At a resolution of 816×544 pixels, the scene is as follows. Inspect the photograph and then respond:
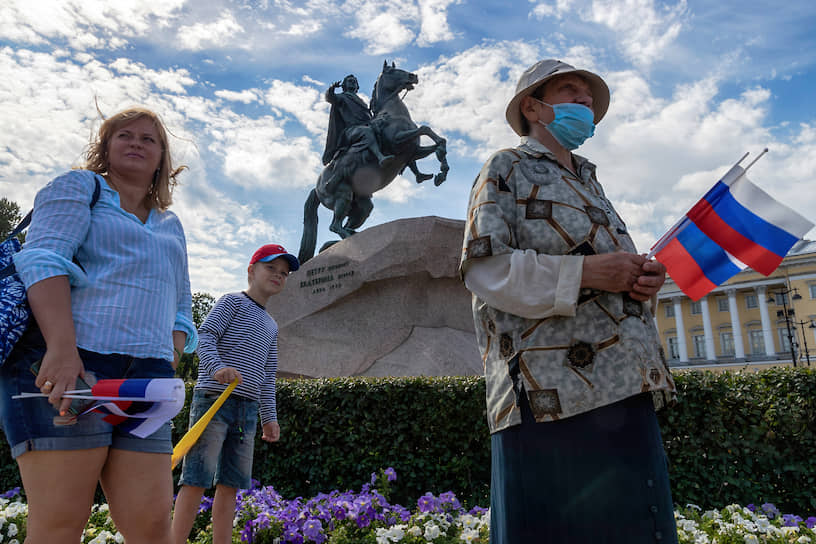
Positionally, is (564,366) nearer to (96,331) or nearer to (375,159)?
(96,331)

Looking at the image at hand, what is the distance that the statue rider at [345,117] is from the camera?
10070mm

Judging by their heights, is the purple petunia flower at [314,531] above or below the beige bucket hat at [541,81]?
below

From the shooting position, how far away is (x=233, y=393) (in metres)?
3.11

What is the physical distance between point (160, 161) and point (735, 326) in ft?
203

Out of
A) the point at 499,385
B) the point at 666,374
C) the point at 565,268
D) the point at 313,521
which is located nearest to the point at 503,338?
the point at 499,385

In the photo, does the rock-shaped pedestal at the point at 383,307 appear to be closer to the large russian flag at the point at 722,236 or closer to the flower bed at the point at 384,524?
the flower bed at the point at 384,524

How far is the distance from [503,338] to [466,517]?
228cm

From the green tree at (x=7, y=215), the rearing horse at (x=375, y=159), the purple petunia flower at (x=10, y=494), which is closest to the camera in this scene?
the purple petunia flower at (x=10, y=494)

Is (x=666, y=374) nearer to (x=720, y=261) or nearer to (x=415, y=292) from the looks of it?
(x=720, y=261)

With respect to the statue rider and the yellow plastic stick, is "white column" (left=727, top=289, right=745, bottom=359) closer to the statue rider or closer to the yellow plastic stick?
the statue rider

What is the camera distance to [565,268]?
1566 mm

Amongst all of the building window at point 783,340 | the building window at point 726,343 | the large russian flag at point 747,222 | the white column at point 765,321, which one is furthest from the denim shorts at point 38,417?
the building window at point 726,343

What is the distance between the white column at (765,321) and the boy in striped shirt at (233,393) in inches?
2334

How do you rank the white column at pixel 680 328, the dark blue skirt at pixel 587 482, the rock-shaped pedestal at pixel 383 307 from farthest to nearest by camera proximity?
the white column at pixel 680 328
the rock-shaped pedestal at pixel 383 307
the dark blue skirt at pixel 587 482
